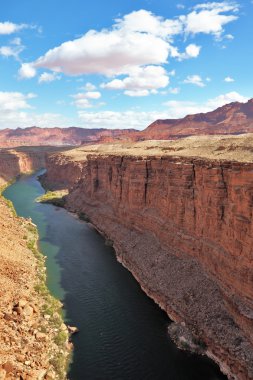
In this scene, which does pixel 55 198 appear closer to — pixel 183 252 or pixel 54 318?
pixel 183 252

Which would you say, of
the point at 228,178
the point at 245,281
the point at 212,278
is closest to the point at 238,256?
the point at 245,281

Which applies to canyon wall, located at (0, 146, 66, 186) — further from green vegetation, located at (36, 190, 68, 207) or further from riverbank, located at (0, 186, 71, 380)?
riverbank, located at (0, 186, 71, 380)

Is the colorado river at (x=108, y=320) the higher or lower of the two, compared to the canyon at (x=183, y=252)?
lower

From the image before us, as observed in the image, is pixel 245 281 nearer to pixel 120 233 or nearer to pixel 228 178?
pixel 228 178

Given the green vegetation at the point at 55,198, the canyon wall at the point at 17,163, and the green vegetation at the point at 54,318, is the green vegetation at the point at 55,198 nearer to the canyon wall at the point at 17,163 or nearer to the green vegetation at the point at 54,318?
the canyon wall at the point at 17,163

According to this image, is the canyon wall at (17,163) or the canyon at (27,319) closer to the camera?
the canyon at (27,319)

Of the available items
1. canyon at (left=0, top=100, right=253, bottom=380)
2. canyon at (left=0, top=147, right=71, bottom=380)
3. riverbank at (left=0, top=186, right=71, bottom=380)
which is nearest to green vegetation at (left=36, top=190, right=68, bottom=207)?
canyon at (left=0, top=100, right=253, bottom=380)

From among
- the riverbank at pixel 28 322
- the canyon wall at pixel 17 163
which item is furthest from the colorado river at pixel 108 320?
the canyon wall at pixel 17 163
